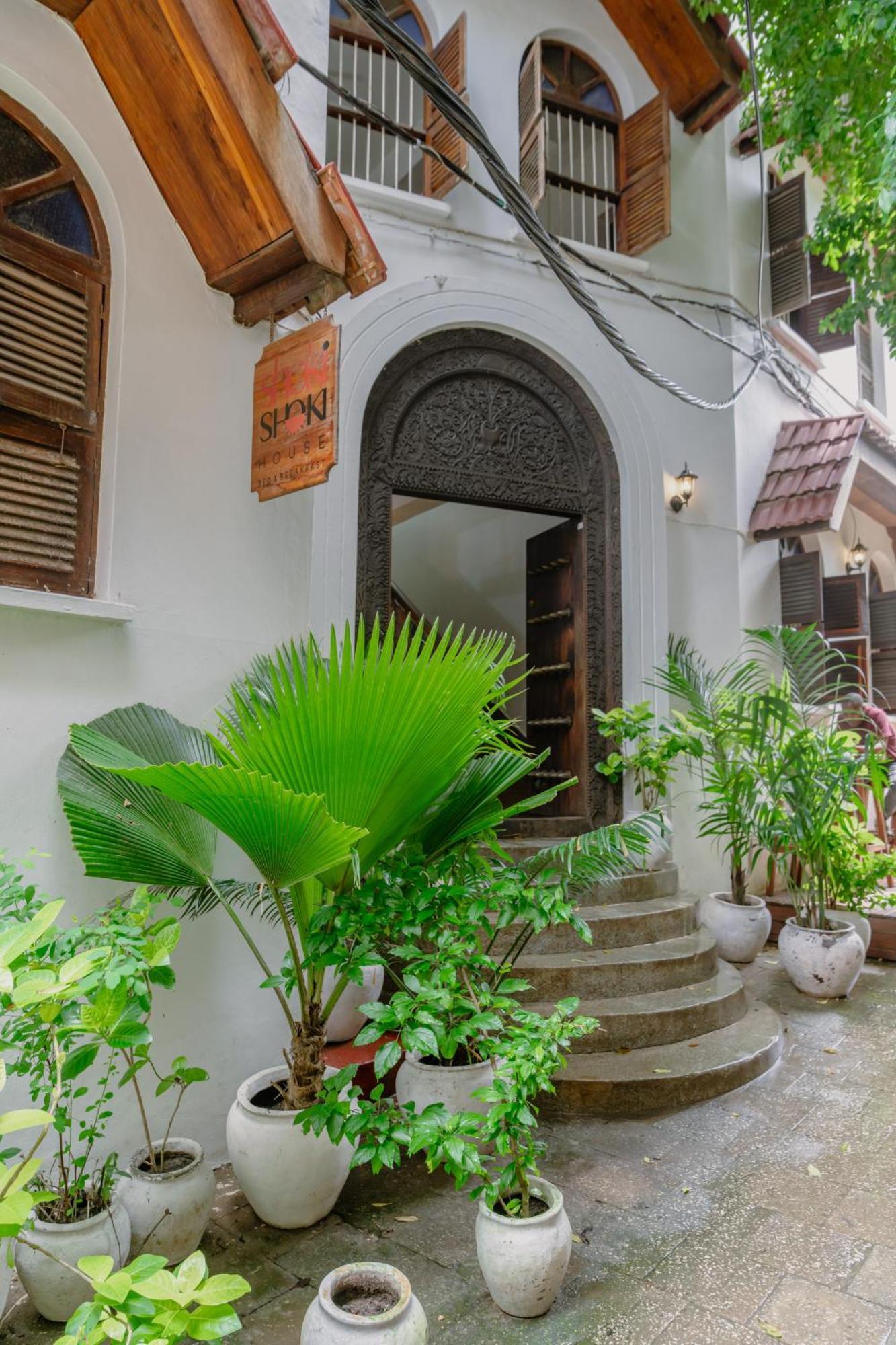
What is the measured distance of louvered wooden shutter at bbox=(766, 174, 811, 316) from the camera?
662 centimetres

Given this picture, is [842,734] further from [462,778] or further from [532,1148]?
[532,1148]

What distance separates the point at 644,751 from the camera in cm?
509

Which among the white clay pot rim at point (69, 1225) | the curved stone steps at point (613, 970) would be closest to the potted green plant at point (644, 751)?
the curved stone steps at point (613, 970)

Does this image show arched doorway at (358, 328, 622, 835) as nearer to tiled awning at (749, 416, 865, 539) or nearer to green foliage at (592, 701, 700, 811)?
green foliage at (592, 701, 700, 811)

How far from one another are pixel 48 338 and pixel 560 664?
3.73m

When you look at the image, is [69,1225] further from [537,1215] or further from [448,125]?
[448,125]

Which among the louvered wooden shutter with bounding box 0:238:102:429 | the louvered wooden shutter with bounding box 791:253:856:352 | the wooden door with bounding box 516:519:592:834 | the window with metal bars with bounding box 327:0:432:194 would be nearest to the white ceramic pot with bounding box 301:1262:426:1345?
the louvered wooden shutter with bounding box 0:238:102:429

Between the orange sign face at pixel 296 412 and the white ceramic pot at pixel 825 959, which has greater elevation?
the orange sign face at pixel 296 412

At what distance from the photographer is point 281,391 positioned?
121 inches

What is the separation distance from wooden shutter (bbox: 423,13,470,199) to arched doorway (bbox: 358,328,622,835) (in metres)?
1.00

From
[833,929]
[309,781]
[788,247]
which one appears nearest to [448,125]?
[788,247]

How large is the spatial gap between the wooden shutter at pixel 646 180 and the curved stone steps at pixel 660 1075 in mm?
5195

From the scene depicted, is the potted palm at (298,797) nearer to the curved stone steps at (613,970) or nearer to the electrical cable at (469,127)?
the curved stone steps at (613,970)

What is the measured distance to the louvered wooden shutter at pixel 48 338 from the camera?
283 cm
